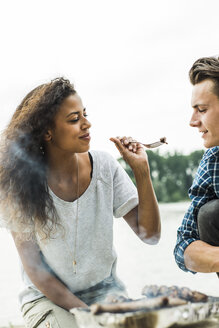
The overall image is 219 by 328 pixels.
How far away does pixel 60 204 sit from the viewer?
1.81 metres

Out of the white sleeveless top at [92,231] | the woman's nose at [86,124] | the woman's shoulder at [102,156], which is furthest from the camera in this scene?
the woman's shoulder at [102,156]

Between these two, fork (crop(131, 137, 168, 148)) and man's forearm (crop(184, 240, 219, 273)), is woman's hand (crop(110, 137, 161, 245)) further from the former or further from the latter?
man's forearm (crop(184, 240, 219, 273))

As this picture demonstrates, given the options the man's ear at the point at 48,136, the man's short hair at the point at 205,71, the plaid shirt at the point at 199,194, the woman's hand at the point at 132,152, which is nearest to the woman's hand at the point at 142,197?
the woman's hand at the point at 132,152

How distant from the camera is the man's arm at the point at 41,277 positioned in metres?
1.75

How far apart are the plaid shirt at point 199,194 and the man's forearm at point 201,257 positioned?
0.05 m

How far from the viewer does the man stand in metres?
1.77

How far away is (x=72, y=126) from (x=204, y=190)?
68cm

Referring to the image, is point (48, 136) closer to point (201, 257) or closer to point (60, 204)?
point (60, 204)

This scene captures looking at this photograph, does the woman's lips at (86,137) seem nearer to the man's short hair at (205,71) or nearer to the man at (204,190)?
the man at (204,190)

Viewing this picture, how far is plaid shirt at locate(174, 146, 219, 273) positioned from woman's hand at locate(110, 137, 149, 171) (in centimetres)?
32

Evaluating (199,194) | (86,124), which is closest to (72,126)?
(86,124)

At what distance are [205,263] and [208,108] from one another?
629 mm

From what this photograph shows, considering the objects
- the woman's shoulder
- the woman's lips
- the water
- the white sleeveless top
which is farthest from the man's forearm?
the woman's lips

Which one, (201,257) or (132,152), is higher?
(132,152)
